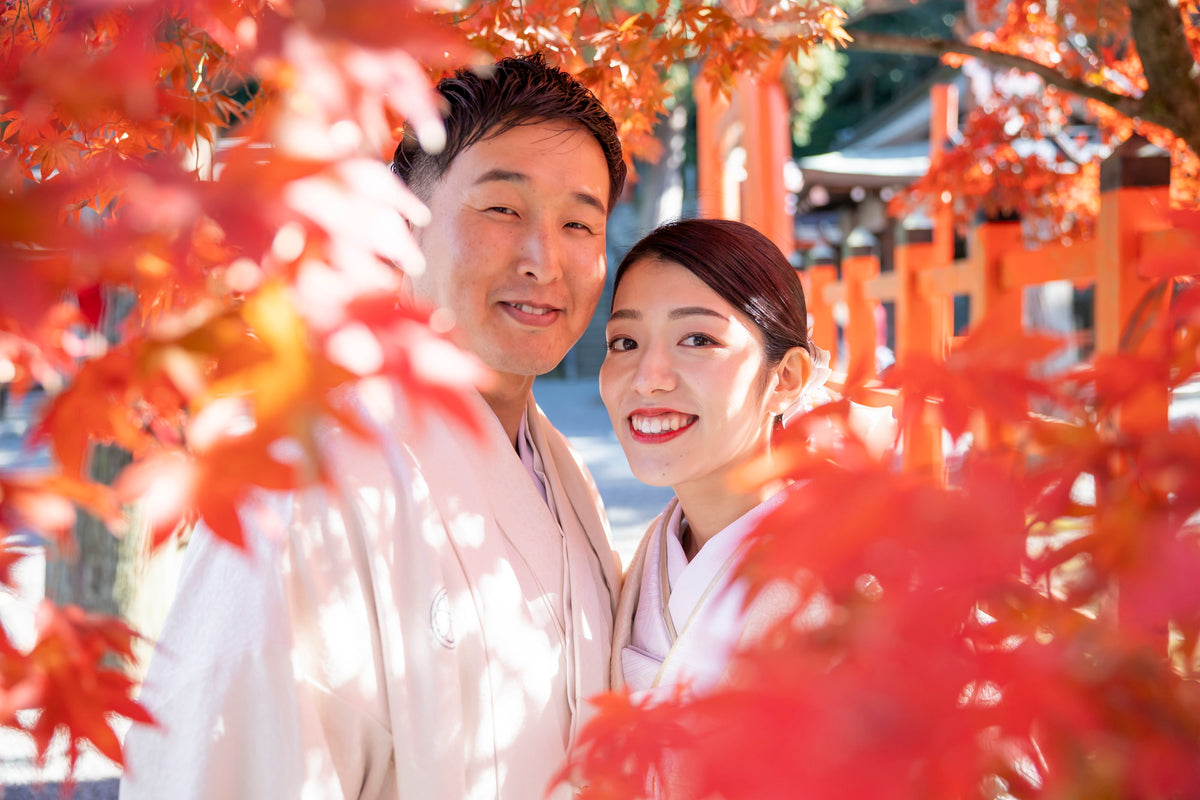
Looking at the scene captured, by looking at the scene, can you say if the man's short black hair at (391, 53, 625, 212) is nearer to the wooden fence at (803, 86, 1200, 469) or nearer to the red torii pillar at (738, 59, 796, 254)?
the wooden fence at (803, 86, 1200, 469)

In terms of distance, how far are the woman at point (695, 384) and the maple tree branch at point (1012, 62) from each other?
1326 mm

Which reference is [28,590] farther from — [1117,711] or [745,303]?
[1117,711]

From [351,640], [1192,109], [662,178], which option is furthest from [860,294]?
[662,178]

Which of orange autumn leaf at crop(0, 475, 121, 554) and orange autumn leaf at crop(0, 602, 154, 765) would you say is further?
orange autumn leaf at crop(0, 602, 154, 765)

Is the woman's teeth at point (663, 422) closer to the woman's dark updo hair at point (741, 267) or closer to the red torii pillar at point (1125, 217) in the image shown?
the woman's dark updo hair at point (741, 267)

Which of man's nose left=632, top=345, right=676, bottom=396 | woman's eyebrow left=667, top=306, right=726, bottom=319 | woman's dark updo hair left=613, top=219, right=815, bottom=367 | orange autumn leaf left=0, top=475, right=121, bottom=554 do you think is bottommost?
orange autumn leaf left=0, top=475, right=121, bottom=554

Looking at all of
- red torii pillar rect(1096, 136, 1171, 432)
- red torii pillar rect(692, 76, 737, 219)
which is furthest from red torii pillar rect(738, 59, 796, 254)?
red torii pillar rect(1096, 136, 1171, 432)

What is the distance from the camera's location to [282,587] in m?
1.38

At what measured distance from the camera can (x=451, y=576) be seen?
5.12 ft

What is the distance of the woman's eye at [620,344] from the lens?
1.91m

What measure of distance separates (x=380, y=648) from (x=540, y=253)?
831mm

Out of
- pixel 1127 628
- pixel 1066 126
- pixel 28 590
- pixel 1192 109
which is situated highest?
pixel 1066 126

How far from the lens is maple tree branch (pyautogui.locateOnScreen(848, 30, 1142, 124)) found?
8.39ft

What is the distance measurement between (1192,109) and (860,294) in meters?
3.58
